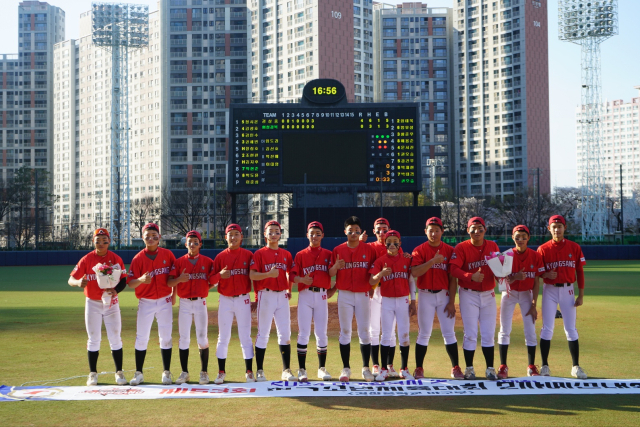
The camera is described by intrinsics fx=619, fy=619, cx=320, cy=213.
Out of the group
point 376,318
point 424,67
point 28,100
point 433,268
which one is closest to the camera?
point 433,268

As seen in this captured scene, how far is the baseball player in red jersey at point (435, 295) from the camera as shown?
8094mm

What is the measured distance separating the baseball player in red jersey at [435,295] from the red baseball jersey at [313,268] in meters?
1.16

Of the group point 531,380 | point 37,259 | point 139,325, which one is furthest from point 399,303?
point 37,259

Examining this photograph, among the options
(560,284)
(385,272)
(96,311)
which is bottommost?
(96,311)

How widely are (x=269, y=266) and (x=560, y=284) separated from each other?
3.89m

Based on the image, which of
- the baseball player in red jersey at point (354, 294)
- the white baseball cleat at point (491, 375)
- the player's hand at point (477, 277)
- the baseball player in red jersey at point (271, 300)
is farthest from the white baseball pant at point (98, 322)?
the white baseball cleat at point (491, 375)

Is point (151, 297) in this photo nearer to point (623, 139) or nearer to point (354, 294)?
point (354, 294)

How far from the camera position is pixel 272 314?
8.16 m

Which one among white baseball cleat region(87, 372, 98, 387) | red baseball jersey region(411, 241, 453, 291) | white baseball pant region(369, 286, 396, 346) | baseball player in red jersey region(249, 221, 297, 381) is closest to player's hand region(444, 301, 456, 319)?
red baseball jersey region(411, 241, 453, 291)

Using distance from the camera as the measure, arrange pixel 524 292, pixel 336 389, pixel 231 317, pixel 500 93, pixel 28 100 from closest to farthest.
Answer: pixel 336 389, pixel 231 317, pixel 524 292, pixel 500 93, pixel 28 100

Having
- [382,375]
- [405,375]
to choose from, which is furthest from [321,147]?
[382,375]

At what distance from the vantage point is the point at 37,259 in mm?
40562

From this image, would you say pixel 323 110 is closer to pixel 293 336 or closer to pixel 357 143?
pixel 357 143

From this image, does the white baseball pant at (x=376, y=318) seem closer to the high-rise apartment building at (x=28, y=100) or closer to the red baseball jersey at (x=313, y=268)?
the red baseball jersey at (x=313, y=268)
